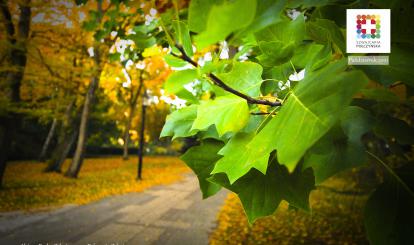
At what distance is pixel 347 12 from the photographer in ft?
2.54

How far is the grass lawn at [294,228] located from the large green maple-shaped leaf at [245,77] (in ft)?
15.8

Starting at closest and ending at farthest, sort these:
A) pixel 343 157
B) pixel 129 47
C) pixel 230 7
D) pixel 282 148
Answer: pixel 230 7
pixel 282 148
pixel 343 157
pixel 129 47

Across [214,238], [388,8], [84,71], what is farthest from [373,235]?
[84,71]

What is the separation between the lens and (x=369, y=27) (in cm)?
71

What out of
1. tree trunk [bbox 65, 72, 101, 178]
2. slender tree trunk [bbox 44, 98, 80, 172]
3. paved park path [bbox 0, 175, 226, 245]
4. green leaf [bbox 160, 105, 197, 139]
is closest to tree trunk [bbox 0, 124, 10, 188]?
paved park path [bbox 0, 175, 226, 245]

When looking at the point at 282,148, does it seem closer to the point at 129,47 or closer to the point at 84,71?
the point at 129,47

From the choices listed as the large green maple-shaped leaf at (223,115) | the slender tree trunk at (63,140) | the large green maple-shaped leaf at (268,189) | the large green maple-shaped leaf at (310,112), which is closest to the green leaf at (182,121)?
the large green maple-shaped leaf at (268,189)

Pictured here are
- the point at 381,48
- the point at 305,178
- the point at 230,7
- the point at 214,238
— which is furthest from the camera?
the point at 214,238

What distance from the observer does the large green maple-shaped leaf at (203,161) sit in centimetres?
98

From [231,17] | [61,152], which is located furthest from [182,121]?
[61,152]

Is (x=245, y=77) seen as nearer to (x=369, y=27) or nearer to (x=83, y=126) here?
(x=369, y=27)

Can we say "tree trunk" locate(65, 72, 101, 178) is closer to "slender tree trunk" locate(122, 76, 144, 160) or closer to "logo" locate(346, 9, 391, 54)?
"slender tree trunk" locate(122, 76, 144, 160)

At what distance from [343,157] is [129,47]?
11.4ft

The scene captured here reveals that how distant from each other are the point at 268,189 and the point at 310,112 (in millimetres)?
493
